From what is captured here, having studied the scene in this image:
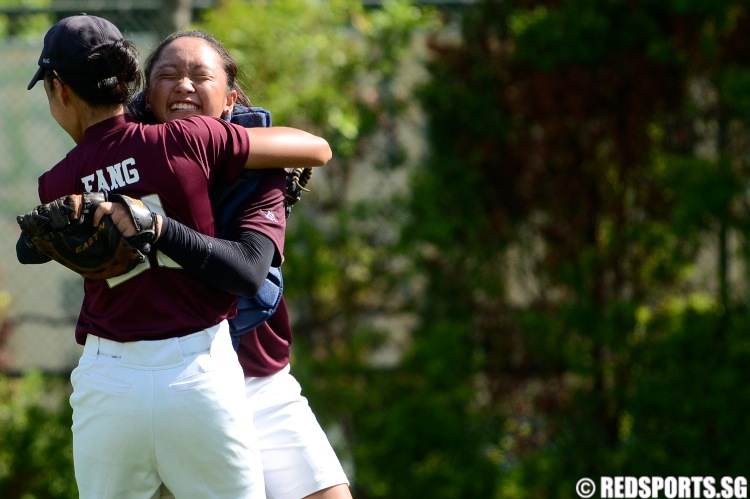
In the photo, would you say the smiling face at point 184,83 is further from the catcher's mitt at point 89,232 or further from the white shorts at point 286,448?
the white shorts at point 286,448

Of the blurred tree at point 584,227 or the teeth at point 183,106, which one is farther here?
the blurred tree at point 584,227

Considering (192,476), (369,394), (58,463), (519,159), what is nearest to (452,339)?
(369,394)

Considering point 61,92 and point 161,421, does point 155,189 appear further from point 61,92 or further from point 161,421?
point 161,421

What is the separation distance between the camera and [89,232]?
253cm

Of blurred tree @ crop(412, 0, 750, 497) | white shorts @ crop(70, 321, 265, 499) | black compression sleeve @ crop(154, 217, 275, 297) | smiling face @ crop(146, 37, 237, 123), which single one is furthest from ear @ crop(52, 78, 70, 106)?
blurred tree @ crop(412, 0, 750, 497)

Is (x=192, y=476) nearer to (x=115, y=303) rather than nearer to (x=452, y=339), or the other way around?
(x=115, y=303)

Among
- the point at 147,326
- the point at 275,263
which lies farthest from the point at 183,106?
the point at 147,326

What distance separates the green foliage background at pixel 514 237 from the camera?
5.67 m

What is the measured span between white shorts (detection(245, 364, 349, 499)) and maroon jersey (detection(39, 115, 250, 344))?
457mm

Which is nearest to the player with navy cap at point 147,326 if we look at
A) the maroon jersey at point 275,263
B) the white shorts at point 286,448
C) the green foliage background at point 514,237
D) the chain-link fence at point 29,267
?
the maroon jersey at point 275,263

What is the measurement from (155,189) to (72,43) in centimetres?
39

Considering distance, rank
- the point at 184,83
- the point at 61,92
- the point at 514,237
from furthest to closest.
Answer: the point at 514,237, the point at 184,83, the point at 61,92

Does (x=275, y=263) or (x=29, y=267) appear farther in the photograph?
(x=29, y=267)

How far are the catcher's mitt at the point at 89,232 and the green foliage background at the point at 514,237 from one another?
3.30m
